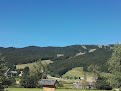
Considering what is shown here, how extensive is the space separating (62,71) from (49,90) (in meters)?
143

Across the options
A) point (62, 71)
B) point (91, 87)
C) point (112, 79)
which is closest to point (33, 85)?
point (91, 87)

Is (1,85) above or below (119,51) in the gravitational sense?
below

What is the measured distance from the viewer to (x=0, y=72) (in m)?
21.2

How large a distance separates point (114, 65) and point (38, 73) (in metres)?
43.5

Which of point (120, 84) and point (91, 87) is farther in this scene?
point (91, 87)

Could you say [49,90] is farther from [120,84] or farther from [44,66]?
[44,66]

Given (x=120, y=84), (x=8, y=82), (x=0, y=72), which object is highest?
(x=0, y=72)

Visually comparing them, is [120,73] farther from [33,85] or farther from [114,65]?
[33,85]

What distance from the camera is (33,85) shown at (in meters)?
60.4

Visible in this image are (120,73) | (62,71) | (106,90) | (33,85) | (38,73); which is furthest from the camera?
(62,71)

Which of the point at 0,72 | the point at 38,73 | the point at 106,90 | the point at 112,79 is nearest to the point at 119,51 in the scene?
the point at 112,79

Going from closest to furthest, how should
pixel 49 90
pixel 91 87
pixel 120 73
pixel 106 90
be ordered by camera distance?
1. pixel 49 90
2. pixel 120 73
3. pixel 106 90
4. pixel 91 87

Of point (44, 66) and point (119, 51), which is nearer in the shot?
point (119, 51)

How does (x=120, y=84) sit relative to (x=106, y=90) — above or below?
above
